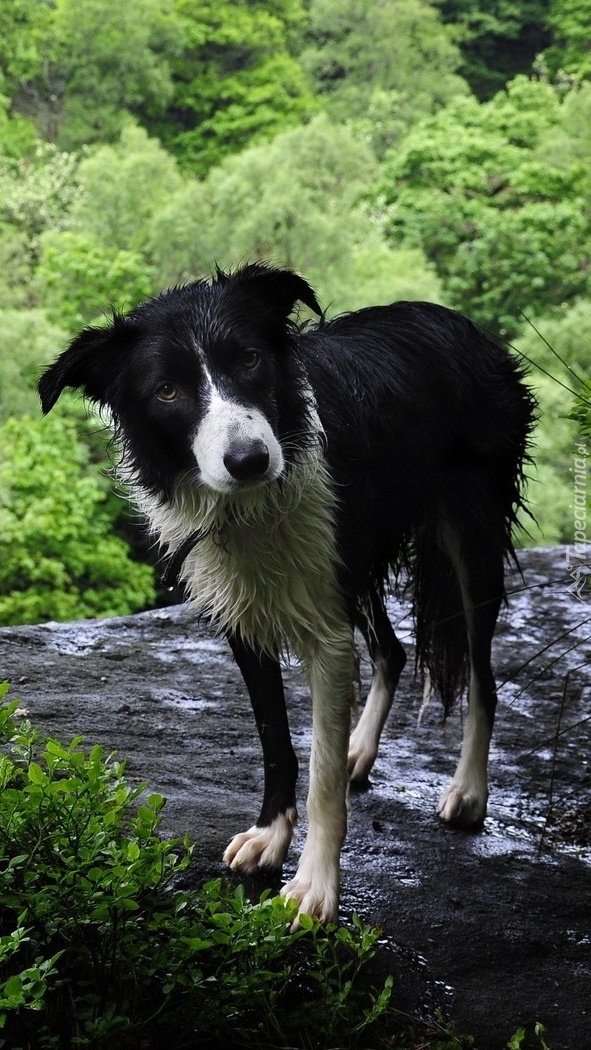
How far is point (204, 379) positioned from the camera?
249 centimetres

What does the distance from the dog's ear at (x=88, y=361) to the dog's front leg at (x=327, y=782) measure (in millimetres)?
841

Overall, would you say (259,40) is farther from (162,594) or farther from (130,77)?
(162,594)

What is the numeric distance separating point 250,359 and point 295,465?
0.29 meters

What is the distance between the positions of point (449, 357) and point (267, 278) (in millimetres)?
876

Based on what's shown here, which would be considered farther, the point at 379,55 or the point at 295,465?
the point at 379,55

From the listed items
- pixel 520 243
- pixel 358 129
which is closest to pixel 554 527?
pixel 520 243

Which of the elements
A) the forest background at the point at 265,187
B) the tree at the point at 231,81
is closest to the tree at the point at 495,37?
the forest background at the point at 265,187

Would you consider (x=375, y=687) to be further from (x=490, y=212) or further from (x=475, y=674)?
(x=490, y=212)

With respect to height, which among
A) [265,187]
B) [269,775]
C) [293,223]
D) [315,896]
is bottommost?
[315,896]

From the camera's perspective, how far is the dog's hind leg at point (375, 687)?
357cm

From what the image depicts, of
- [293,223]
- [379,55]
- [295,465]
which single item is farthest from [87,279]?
[379,55]

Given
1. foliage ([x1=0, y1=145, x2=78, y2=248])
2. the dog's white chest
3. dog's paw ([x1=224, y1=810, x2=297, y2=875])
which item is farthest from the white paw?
foliage ([x1=0, y1=145, x2=78, y2=248])

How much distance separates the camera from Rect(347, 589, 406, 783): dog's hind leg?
3568mm

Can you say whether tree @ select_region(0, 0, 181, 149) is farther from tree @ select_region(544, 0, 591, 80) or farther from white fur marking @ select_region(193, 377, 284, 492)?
white fur marking @ select_region(193, 377, 284, 492)
